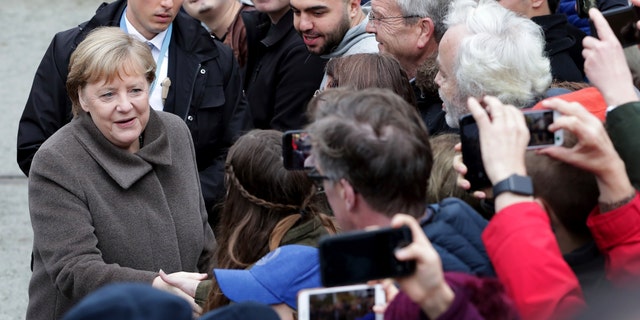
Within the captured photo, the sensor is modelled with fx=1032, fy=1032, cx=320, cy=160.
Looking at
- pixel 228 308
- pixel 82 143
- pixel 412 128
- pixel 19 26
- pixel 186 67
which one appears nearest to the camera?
pixel 228 308

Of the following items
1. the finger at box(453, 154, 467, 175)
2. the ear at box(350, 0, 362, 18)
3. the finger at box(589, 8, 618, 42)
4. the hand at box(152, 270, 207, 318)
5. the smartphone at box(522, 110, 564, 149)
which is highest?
the finger at box(589, 8, 618, 42)

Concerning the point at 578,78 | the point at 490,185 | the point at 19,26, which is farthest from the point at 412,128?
the point at 19,26

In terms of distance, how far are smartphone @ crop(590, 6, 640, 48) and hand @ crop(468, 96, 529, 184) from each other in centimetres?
75

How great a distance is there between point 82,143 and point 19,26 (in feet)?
20.0

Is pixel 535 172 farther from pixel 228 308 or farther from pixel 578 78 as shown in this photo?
pixel 578 78

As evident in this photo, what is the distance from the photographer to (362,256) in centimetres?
201

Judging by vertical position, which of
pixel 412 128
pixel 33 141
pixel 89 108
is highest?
pixel 412 128

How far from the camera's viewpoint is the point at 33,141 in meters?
4.34

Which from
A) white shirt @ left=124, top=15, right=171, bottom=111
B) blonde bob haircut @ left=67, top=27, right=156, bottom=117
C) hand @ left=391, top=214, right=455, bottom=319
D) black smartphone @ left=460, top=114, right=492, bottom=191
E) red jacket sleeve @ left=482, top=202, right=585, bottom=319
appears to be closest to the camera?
hand @ left=391, top=214, right=455, bottom=319

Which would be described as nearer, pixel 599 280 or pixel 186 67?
pixel 599 280

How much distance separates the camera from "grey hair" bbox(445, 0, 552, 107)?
329 cm

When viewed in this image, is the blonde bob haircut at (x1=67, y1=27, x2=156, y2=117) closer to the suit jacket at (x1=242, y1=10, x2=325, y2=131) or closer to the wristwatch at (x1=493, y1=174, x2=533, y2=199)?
the suit jacket at (x1=242, y1=10, x2=325, y2=131)

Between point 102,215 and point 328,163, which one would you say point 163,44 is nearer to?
point 102,215

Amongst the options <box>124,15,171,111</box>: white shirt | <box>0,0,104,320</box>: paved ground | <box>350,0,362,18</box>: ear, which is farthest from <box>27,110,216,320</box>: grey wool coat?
<box>0,0,104,320</box>: paved ground
